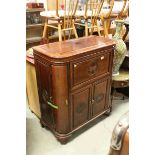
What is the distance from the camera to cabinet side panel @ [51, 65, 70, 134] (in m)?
1.59

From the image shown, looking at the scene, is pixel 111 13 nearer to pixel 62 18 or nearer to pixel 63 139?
pixel 62 18

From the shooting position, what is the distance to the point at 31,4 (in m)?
2.95

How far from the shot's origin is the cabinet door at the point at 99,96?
1.96 metres

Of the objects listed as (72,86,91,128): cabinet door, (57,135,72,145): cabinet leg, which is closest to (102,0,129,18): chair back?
(72,86,91,128): cabinet door

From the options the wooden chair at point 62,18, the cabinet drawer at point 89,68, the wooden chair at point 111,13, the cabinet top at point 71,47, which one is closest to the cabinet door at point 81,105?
the cabinet drawer at point 89,68

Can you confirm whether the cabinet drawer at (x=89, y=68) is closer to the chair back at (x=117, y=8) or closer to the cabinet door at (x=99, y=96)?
the cabinet door at (x=99, y=96)

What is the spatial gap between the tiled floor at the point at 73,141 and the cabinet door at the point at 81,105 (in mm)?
164

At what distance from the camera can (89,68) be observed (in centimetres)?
179
